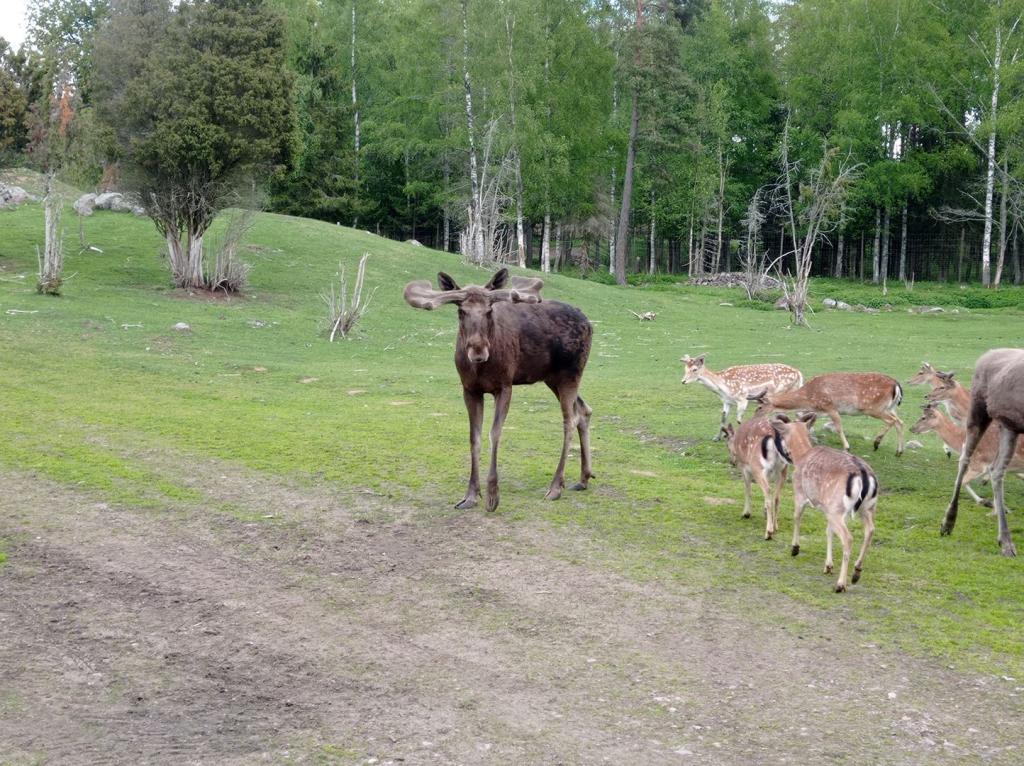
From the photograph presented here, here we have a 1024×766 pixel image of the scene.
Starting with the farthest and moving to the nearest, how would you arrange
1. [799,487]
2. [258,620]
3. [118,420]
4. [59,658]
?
[118,420] → [799,487] → [258,620] → [59,658]

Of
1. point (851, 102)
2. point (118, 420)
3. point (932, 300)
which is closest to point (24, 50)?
point (118, 420)

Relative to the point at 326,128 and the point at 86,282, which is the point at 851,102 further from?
the point at 86,282

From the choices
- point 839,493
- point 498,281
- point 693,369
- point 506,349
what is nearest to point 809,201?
point 693,369

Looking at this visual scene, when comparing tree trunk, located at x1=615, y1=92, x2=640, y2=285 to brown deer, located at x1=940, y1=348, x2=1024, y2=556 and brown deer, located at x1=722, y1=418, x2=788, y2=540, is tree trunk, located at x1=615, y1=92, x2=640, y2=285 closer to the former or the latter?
brown deer, located at x1=722, y1=418, x2=788, y2=540

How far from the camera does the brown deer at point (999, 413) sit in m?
9.13

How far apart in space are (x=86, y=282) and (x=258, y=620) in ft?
79.0

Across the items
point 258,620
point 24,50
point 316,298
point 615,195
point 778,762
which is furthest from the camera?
point 615,195

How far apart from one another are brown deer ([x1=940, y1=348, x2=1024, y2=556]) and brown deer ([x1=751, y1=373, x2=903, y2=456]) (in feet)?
10.4

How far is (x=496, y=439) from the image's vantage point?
10.2 m

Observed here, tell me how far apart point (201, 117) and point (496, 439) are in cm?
2073

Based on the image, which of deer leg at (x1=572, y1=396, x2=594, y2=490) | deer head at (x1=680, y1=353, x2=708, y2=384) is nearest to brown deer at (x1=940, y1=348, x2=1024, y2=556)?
deer leg at (x1=572, y1=396, x2=594, y2=490)

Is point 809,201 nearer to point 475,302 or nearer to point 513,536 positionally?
point 475,302

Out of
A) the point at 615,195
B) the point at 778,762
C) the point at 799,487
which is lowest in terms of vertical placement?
the point at 778,762

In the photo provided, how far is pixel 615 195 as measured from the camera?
2259 inches
